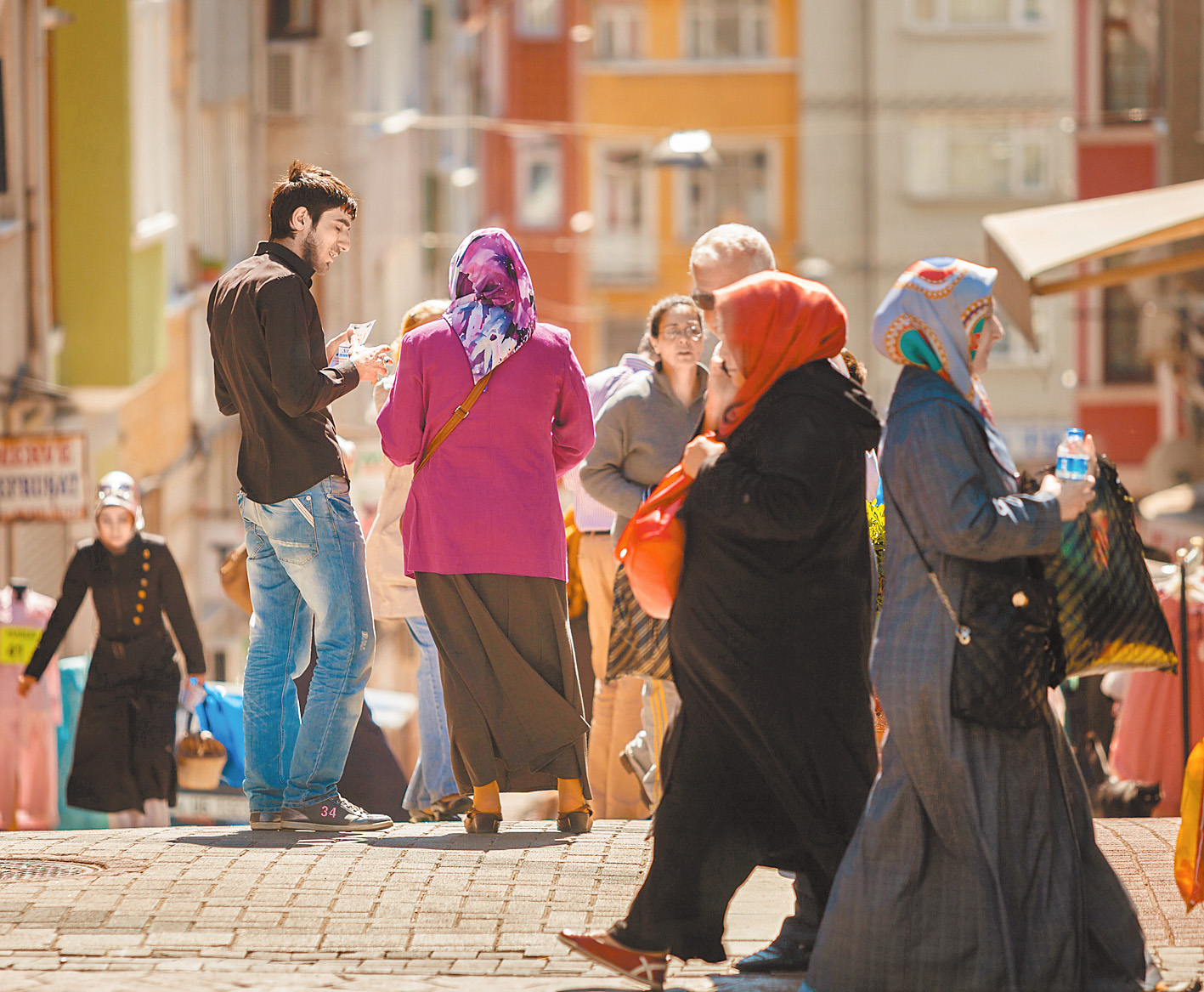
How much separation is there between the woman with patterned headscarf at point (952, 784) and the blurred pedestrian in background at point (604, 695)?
3252mm

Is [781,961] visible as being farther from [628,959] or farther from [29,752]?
[29,752]

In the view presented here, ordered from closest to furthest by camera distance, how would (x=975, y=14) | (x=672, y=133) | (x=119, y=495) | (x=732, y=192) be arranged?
1. (x=119, y=495)
2. (x=975, y=14)
3. (x=672, y=133)
4. (x=732, y=192)

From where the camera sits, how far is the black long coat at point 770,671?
5.25 meters

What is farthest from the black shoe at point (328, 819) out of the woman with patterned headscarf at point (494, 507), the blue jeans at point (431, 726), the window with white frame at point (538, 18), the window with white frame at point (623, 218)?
the window with white frame at point (538, 18)

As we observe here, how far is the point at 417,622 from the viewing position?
7859mm

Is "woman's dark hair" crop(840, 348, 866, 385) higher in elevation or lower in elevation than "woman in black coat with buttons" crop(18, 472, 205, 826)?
higher

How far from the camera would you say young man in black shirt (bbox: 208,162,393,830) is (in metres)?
6.77

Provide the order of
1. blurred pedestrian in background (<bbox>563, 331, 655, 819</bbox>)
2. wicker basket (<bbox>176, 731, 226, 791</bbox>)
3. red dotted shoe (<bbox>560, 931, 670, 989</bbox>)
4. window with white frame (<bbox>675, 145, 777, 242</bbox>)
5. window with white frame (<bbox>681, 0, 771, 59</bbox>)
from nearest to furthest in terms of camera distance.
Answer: red dotted shoe (<bbox>560, 931, 670, 989</bbox>), blurred pedestrian in background (<bbox>563, 331, 655, 819</bbox>), wicker basket (<bbox>176, 731, 226, 791</bbox>), window with white frame (<bbox>675, 145, 777, 242</bbox>), window with white frame (<bbox>681, 0, 771, 59</bbox>)

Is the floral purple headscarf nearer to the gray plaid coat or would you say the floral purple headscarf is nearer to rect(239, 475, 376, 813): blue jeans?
rect(239, 475, 376, 813): blue jeans

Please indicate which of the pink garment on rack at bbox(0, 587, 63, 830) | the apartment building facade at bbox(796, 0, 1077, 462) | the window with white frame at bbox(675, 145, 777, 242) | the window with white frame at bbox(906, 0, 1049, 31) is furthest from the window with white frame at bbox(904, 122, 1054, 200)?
the pink garment on rack at bbox(0, 587, 63, 830)

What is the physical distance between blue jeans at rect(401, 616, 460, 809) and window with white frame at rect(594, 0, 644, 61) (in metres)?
35.7

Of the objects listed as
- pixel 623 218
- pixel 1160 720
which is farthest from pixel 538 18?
pixel 1160 720

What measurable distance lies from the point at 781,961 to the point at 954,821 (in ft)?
2.56

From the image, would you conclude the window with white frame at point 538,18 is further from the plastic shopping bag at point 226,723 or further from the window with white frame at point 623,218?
the plastic shopping bag at point 226,723
